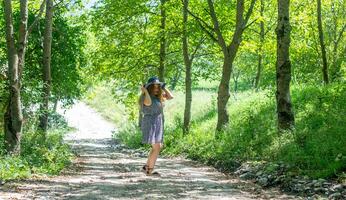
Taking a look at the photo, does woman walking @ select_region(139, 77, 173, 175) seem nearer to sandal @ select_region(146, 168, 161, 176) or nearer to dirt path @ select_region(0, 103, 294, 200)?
sandal @ select_region(146, 168, 161, 176)

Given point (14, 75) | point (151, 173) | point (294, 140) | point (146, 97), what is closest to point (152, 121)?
point (146, 97)

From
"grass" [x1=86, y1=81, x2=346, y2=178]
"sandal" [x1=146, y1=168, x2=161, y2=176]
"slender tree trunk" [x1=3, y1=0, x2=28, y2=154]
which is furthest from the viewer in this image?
"slender tree trunk" [x1=3, y1=0, x2=28, y2=154]

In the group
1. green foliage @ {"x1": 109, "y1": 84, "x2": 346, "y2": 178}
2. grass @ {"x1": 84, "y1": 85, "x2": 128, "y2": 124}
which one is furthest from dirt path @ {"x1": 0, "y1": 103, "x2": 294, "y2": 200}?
grass @ {"x1": 84, "y1": 85, "x2": 128, "y2": 124}

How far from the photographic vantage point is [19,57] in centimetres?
1331

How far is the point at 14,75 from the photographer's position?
12.8 metres

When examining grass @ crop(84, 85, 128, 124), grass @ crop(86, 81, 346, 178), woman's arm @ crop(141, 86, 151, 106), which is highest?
woman's arm @ crop(141, 86, 151, 106)

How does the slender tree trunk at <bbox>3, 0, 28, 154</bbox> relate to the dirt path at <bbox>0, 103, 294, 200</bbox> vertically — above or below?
above

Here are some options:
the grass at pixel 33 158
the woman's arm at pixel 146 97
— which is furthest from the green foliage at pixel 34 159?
the woman's arm at pixel 146 97

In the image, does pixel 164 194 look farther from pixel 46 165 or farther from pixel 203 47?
pixel 203 47

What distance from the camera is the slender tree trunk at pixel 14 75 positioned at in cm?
1271

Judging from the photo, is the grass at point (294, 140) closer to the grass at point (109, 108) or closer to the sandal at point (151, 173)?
the sandal at point (151, 173)

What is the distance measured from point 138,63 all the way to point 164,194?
18.4 m

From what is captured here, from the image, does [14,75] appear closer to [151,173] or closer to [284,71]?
[151,173]

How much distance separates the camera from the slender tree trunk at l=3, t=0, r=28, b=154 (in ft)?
41.7
